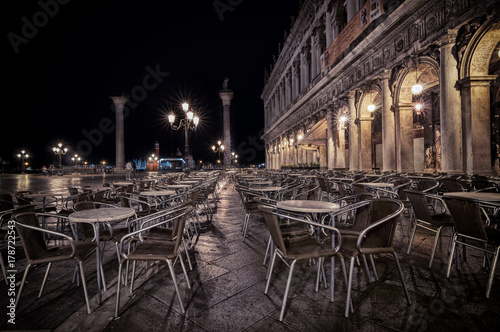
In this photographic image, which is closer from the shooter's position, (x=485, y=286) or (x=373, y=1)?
(x=485, y=286)

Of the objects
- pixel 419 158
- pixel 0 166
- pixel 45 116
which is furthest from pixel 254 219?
pixel 45 116

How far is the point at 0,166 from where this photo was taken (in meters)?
42.9

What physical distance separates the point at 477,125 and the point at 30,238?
9175 millimetres

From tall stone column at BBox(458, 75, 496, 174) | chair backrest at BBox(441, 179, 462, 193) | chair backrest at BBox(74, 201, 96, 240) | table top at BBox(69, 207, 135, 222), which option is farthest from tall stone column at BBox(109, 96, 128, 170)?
chair backrest at BBox(441, 179, 462, 193)

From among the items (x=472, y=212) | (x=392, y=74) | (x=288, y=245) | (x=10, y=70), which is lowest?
(x=288, y=245)

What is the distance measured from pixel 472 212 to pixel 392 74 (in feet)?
30.5

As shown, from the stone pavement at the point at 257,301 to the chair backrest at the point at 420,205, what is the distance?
52 centimetres

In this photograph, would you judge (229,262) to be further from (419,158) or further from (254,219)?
(419,158)

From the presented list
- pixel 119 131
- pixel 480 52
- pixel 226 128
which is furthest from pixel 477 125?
pixel 119 131

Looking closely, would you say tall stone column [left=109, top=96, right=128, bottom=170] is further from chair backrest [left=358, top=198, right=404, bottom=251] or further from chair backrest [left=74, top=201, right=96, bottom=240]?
chair backrest [left=358, top=198, right=404, bottom=251]

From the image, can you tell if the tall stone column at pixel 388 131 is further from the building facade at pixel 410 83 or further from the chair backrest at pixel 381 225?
the chair backrest at pixel 381 225

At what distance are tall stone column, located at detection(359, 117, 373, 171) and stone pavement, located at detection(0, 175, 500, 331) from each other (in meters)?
9.50

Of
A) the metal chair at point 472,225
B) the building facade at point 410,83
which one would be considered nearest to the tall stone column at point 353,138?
the building facade at point 410,83

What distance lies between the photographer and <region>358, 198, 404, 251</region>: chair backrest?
2004 mm
